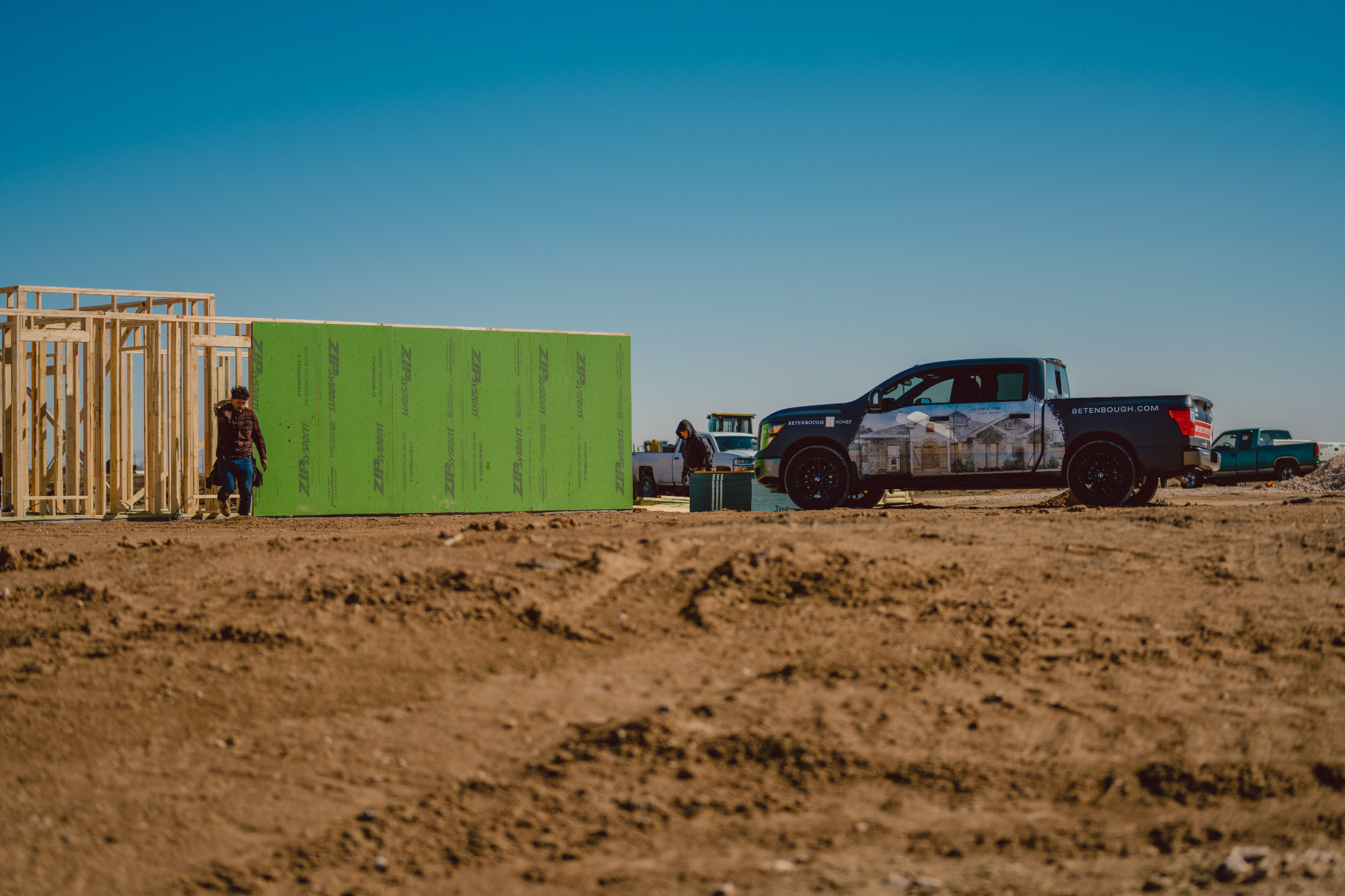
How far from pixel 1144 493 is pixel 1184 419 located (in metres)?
1.21

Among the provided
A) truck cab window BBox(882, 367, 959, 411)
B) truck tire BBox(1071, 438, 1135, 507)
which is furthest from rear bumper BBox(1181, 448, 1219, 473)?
truck cab window BBox(882, 367, 959, 411)

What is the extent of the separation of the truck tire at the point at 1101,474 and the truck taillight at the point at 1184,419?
0.68 m

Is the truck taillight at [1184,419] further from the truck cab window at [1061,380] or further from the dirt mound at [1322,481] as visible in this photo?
the dirt mound at [1322,481]

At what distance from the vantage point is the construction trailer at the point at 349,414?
1595 cm

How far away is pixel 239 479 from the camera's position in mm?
14773

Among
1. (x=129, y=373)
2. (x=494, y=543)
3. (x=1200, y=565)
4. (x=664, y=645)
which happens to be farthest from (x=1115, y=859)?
(x=129, y=373)

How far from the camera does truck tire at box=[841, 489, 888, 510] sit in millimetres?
14488

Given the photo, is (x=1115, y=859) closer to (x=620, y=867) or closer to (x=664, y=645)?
(x=620, y=867)

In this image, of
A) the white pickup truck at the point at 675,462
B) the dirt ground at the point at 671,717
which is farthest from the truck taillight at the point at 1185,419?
the white pickup truck at the point at 675,462

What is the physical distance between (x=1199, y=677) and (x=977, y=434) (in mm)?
7989

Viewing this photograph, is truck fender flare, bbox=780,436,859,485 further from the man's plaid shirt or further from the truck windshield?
the truck windshield

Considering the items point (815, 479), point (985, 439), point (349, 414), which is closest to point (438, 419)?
point (349, 414)

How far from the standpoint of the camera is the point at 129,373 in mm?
17672

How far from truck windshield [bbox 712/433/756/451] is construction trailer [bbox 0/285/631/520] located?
31.3ft
